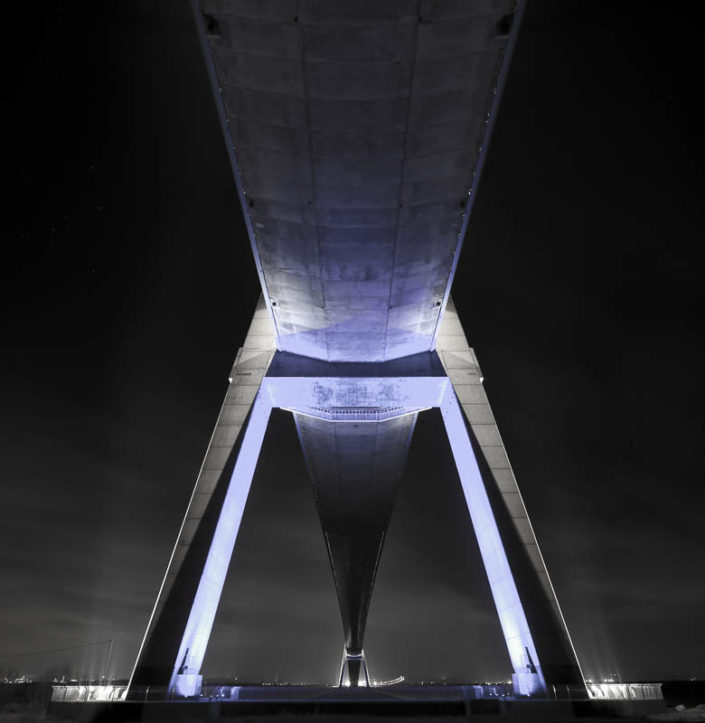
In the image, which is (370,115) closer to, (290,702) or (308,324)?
(308,324)

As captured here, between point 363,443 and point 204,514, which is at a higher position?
point 363,443

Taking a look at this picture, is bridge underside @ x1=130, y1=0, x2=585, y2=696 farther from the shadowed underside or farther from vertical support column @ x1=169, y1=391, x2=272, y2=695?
the shadowed underside

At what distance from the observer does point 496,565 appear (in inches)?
584

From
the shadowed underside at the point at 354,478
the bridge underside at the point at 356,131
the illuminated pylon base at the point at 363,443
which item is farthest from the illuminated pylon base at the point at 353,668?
the bridge underside at the point at 356,131

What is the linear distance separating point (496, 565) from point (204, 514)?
23.2ft

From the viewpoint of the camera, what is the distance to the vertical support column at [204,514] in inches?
488

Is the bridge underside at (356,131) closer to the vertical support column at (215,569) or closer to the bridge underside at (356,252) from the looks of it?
the bridge underside at (356,252)

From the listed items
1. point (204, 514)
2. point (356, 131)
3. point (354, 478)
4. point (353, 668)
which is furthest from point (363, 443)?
point (353, 668)

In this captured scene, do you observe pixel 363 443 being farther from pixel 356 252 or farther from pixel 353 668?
pixel 353 668

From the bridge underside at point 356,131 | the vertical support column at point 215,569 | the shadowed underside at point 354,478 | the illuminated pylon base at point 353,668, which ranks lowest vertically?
the vertical support column at point 215,569

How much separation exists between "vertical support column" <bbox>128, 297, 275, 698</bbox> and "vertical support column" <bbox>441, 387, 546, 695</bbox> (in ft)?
18.3

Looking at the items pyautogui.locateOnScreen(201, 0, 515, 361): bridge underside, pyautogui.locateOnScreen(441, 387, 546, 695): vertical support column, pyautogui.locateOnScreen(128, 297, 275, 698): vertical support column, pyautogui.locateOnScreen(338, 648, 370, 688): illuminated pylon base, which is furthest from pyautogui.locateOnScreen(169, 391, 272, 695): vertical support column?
pyautogui.locateOnScreen(338, 648, 370, 688): illuminated pylon base

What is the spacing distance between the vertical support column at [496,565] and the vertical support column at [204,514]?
5.59 meters

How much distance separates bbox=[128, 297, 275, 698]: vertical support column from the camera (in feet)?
40.7
